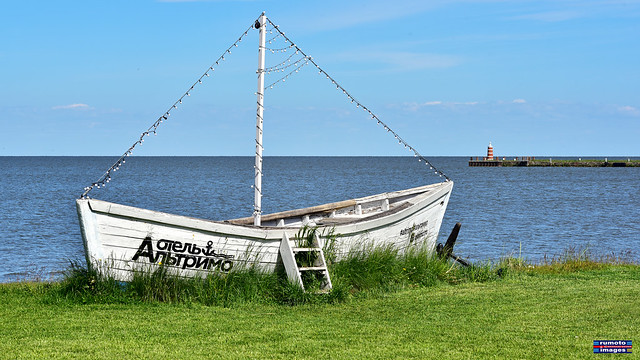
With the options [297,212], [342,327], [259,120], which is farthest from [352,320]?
[297,212]

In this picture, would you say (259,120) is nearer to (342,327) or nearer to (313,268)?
(313,268)

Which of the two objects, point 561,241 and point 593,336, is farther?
point 561,241

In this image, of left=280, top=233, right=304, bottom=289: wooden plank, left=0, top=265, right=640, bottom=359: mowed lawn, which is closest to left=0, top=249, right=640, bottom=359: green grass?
left=0, top=265, right=640, bottom=359: mowed lawn

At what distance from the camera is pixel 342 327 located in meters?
8.70

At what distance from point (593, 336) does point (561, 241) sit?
68.1 ft

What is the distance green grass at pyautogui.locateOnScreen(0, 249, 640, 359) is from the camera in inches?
301

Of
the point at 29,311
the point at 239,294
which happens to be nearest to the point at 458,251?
the point at 239,294

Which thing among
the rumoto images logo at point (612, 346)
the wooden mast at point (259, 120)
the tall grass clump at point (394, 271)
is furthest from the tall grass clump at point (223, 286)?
the rumoto images logo at point (612, 346)

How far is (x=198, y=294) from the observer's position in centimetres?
1020

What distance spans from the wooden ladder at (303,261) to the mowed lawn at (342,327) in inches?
21.6

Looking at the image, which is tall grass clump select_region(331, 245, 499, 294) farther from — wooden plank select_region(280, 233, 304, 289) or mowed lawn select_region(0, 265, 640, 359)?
wooden plank select_region(280, 233, 304, 289)

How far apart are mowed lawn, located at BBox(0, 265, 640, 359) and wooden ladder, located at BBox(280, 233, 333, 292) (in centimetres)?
55

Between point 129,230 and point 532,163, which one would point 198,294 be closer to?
point 129,230

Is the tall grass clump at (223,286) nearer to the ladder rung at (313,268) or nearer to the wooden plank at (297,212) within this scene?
the ladder rung at (313,268)
